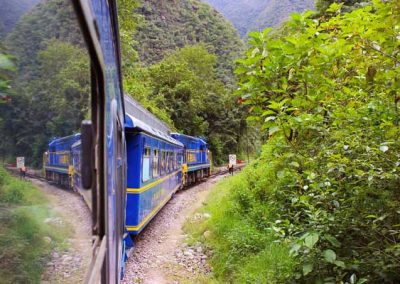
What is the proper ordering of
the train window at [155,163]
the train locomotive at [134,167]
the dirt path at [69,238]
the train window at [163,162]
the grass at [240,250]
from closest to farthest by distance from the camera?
the dirt path at [69,238] < the train locomotive at [134,167] < the grass at [240,250] < the train window at [155,163] < the train window at [163,162]

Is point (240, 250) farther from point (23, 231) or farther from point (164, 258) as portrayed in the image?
point (23, 231)

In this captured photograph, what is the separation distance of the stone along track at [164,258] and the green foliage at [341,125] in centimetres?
345

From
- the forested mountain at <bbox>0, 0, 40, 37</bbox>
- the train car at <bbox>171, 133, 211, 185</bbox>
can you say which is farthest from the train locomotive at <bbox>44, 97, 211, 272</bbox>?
the train car at <bbox>171, 133, 211, 185</bbox>

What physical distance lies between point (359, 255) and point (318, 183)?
80cm

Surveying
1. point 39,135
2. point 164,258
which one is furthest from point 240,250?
point 39,135

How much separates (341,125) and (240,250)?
3.75 meters

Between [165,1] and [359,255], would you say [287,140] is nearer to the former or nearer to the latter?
[359,255]

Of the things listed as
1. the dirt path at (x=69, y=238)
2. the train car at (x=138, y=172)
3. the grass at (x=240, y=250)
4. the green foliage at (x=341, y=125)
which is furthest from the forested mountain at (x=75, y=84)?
the train car at (x=138, y=172)

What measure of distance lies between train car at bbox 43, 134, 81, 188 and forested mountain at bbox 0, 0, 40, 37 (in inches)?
14.0

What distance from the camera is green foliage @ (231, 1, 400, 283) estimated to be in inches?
125

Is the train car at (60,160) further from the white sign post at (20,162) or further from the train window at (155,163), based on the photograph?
the train window at (155,163)

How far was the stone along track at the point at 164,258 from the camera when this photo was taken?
6727mm

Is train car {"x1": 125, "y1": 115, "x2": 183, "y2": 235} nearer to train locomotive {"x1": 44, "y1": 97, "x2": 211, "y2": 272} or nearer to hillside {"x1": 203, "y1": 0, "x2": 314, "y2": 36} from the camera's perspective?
train locomotive {"x1": 44, "y1": 97, "x2": 211, "y2": 272}

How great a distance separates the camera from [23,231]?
2.70 feet
